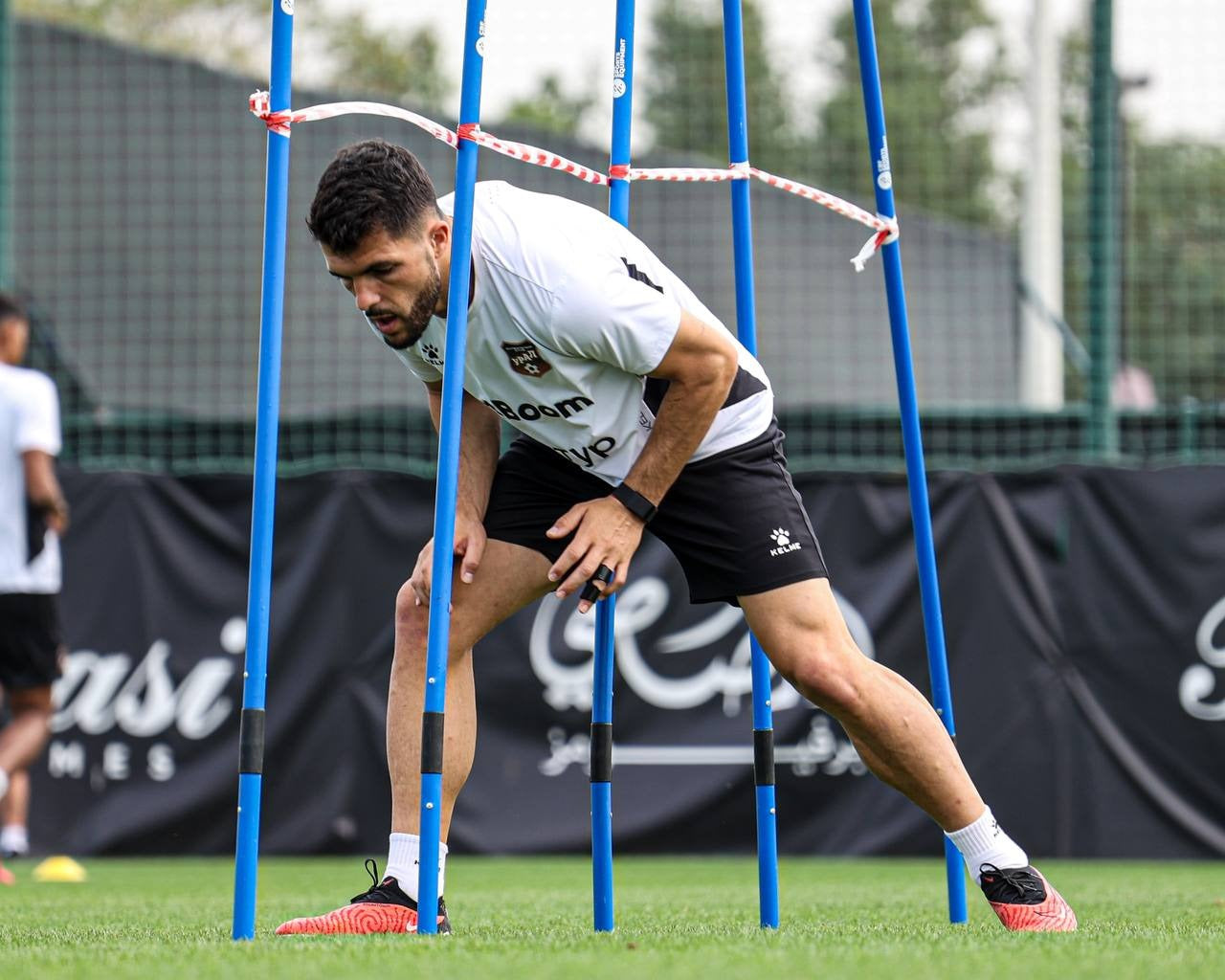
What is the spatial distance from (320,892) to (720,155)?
1973cm

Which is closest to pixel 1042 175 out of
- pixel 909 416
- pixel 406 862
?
pixel 909 416

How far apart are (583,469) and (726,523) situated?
1.24ft

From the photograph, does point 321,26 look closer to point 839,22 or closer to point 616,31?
point 839,22

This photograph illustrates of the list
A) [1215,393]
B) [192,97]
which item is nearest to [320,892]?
[1215,393]

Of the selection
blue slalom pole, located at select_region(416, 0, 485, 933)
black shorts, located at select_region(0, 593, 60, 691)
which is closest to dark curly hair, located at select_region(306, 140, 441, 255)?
blue slalom pole, located at select_region(416, 0, 485, 933)

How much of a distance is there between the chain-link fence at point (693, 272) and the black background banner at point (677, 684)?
0.47 meters

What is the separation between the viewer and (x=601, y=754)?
4.07 m

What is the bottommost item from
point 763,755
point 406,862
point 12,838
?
point 12,838

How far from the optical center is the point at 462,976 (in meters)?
2.84

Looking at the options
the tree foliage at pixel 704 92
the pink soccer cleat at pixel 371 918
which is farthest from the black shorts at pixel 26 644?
the tree foliage at pixel 704 92

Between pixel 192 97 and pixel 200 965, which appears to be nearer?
pixel 200 965

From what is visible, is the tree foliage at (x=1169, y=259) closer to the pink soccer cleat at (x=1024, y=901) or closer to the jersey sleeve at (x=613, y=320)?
the pink soccer cleat at (x=1024, y=901)

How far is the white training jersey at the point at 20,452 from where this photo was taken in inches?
279

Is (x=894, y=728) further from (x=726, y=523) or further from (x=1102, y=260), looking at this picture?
(x=1102, y=260)
